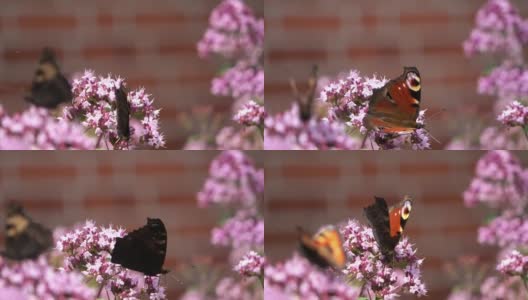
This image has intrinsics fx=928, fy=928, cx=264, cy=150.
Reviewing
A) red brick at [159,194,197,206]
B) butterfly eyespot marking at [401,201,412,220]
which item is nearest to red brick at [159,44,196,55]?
red brick at [159,194,197,206]

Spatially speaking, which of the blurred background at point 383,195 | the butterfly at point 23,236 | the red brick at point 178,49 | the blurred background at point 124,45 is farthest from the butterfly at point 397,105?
the butterfly at point 23,236

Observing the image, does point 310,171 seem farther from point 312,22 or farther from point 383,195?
point 312,22

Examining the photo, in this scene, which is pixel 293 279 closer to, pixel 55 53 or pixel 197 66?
pixel 197 66

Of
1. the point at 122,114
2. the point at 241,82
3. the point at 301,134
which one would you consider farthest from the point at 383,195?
the point at 122,114

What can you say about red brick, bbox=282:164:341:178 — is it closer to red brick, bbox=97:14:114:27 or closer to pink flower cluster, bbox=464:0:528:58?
pink flower cluster, bbox=464:0:528:58

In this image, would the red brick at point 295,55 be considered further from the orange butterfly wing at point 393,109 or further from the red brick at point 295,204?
the red brick at point 295,204

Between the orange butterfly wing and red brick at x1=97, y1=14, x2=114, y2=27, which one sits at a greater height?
red brick at x1=97, y1=14, x2=114, y2=27
